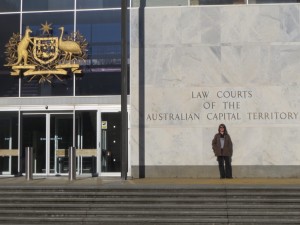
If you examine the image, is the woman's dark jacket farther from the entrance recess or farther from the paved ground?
the entrance recess

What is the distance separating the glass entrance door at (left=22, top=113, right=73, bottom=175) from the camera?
19.7 meters

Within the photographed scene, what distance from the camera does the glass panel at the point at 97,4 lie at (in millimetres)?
19781

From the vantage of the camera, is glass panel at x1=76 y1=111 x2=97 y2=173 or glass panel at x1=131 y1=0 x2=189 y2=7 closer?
glass panel at x1=131 y1=0 x2=189 y2=7

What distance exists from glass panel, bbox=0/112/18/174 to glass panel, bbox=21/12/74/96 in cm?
101

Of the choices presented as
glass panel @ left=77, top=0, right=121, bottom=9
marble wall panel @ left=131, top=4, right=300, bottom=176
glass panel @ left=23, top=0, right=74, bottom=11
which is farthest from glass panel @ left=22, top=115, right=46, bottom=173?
glass panel @ left=77, top=0, right=121, bottom=9

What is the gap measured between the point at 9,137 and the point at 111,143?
12.1 feet

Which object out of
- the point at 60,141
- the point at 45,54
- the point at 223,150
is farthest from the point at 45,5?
the point at 223,150

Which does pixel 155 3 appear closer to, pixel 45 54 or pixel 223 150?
pixel 45 54

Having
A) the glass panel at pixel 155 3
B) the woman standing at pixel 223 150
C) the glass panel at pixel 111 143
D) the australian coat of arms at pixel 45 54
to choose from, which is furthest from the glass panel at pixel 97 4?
the woman standing at pixel 223 150

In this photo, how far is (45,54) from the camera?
65.0 feet

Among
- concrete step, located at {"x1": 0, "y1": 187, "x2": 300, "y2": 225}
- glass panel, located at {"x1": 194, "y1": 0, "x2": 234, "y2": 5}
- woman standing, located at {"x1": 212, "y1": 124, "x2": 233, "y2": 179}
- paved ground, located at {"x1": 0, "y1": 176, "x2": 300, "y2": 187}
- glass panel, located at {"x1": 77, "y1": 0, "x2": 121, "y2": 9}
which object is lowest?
concrete step, located at {"x1": 0, "y1": 187, "x2": 300, "y2": 225}

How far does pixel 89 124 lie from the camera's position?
64.5 feet

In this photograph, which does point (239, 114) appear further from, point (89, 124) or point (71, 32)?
point (71, 32)

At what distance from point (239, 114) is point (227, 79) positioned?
122 cm
